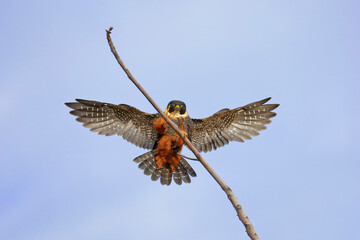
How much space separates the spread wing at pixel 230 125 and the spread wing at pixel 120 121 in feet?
2.25

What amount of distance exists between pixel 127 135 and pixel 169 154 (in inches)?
27.8

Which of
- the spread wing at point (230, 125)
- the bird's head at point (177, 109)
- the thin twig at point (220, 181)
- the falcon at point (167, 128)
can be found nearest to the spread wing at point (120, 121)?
the falcon at point (167, 128)

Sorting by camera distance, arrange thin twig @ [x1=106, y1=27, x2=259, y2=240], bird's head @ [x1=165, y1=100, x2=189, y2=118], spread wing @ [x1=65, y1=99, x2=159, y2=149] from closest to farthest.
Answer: thin twig @ [x1=106, y1=27, x2=259, y2=240] < spread wing @ [x1=65, y1=99, x2=159, y2=149] < bird's head @ [x1=165, y1=100, x2=189, y2=118]

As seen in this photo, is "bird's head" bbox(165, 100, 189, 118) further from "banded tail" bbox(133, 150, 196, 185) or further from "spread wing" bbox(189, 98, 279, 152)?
"banded tail" bbox(133, 150, 196, 185)

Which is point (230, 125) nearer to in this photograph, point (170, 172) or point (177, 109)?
point (177, 109)

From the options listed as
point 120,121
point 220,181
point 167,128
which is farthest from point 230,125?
point 220,181

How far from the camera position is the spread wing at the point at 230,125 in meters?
6.07

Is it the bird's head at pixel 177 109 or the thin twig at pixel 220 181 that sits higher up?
the bird's head at pixel 177 109

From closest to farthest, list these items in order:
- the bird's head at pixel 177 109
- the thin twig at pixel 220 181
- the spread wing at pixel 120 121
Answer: the thin twig at pixel 220 181 < the spread wing at pixel 120 121 < the bird's head at pixel 177 109

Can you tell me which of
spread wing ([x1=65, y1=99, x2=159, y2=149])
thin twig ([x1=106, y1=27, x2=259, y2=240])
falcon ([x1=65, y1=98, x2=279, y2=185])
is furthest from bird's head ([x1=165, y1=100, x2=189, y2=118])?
thin twig ([x1=106, y1=27, x2=259, y2=240])

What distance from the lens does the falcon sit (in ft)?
19.0

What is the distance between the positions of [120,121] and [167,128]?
2.60 ft

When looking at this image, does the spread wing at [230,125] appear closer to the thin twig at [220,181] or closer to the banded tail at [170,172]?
the banded tail at [170,172]

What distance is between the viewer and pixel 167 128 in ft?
18.9
